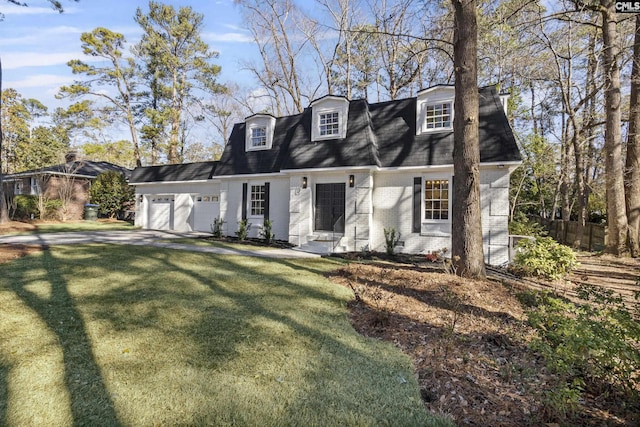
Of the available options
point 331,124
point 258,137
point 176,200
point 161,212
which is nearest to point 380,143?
point 331,124

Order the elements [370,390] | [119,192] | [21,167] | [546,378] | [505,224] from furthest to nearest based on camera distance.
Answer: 1. [21,167]
2. [119,192]
3. [505,224]
4. [546,378]
5. [370,390]

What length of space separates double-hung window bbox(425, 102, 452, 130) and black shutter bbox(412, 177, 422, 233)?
80.9 inches

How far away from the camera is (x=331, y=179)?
12.0 metres

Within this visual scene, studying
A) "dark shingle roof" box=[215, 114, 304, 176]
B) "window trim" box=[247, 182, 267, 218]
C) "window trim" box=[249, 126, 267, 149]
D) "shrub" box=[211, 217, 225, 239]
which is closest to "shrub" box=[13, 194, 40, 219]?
"shrub" box=[211, 217, 225, 239]

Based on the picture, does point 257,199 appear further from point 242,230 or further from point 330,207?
point 330,207

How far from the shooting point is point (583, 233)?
1430cm

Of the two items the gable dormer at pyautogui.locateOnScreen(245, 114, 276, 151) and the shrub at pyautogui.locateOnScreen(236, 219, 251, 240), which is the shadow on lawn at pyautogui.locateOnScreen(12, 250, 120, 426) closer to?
→ the shrub at pyautogui.locateOnScreen(236, 219, 251, 240)

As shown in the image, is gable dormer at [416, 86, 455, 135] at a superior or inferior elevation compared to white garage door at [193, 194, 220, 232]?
superior

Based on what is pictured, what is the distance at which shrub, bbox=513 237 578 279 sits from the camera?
7.57 meters

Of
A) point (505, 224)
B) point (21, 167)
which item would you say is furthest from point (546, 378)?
point (21, 167)

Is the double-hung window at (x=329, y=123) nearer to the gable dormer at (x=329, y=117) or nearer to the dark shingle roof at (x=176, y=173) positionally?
the gable dormer at (x=329, y=117)

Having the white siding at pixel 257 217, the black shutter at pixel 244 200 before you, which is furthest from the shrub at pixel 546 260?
the black shutter at pixel 244 200

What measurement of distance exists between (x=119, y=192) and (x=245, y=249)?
15844mm

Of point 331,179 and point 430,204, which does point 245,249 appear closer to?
point 331,179
